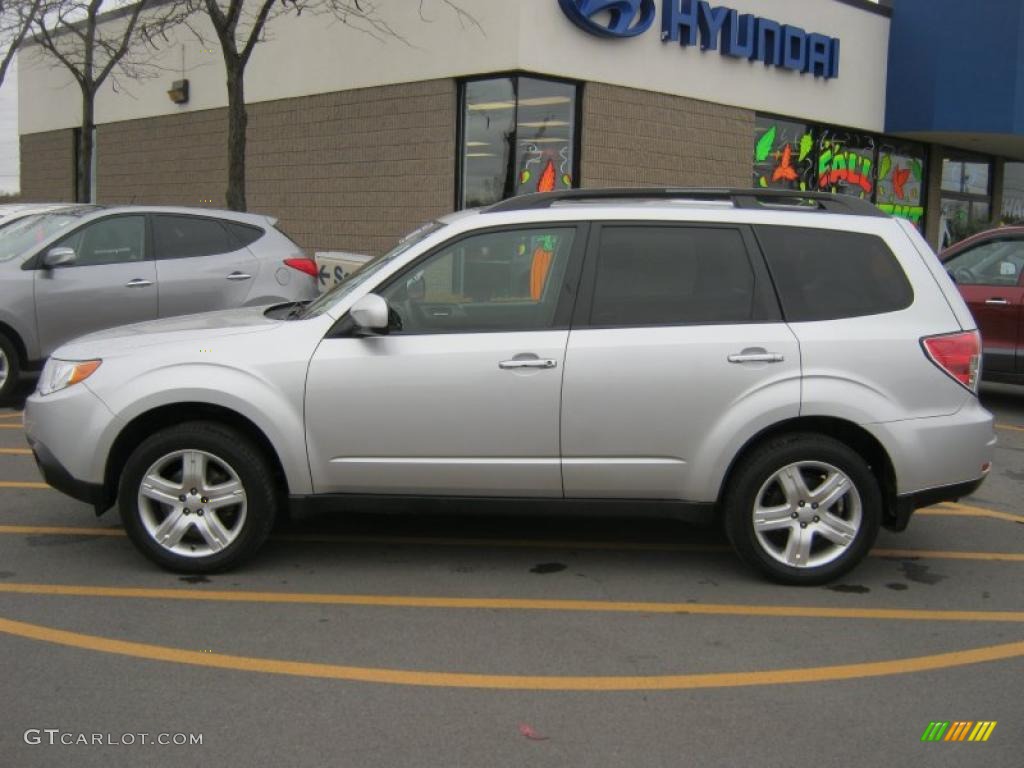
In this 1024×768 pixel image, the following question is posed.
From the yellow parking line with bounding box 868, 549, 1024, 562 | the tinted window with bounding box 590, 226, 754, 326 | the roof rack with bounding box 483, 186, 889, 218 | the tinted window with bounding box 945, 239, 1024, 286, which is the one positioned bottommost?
the yellow parking line with bounding box 868, 549, 1024, 562

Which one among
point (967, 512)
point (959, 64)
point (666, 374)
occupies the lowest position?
point (967, 512)

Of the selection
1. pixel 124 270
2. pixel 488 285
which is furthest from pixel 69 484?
pixel 124 270

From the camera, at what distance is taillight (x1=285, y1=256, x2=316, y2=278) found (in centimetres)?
981

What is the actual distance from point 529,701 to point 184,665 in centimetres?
137

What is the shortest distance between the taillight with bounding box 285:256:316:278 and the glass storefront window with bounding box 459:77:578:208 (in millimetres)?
4441

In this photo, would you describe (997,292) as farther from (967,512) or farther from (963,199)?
(963,199)

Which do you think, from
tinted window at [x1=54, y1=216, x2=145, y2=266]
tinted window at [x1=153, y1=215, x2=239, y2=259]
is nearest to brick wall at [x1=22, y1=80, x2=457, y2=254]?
tinted window at [x1=153, y1=215, x2=239, y2=259]

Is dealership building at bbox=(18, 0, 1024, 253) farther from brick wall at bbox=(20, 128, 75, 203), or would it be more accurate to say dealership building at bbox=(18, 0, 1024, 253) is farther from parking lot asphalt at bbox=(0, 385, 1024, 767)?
parking lot asphalt at bbox=(0, 385, 1024, 767)

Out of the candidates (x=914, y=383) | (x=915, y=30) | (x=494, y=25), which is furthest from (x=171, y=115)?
(x=914, y=383)

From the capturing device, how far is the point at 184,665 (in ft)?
13.1

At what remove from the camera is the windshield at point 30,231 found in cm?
900

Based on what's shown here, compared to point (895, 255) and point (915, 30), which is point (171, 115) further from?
point (895, 255)

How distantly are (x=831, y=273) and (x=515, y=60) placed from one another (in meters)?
9.22

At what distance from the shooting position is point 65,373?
492cm
